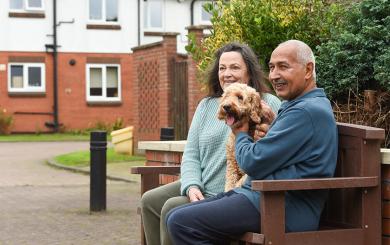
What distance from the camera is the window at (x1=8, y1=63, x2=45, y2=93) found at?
106 feet

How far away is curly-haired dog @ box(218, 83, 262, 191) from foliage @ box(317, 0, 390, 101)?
2.21 m

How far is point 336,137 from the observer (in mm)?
4332

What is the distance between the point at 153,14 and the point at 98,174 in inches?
992

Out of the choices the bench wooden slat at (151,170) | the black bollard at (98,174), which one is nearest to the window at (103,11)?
the black bollard at (98,174)

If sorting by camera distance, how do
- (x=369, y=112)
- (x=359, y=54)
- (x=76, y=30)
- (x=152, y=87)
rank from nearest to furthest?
(x=369, y=112) < (x=359, y=54) < (x=152, y=87) < (x=76, y=30)

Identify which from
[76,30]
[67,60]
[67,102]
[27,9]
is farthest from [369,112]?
[27,9]

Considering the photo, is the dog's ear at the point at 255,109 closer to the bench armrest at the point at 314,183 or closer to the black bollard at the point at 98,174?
the bench armrest at the point at 314,183

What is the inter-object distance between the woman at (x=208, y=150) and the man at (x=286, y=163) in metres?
0.64

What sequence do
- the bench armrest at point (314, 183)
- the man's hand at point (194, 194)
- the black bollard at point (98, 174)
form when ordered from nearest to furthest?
the bench armrest at point (314, 183)
the man's hand at point (194, 194)
the black bollard at point (98, 174)

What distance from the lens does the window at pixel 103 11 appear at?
33.7 m

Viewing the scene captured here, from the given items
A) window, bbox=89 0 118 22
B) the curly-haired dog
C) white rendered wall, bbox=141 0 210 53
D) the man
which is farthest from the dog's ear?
white rendered wall, bbox=141 0 210 53

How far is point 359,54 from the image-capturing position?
6.75 metres

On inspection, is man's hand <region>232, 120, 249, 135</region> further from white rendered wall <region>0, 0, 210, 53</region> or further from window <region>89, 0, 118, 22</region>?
window <region>89, 0, 118, 22</region>

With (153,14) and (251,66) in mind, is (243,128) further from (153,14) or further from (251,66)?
(153,14)
